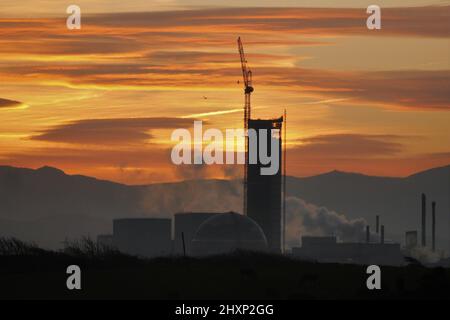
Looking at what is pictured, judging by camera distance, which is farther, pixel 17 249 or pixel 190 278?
pixel 17 249

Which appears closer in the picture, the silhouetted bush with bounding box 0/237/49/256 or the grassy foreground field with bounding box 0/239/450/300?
the grassy foreground field with bounding box 0/239/450/300

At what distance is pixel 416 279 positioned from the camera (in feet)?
179

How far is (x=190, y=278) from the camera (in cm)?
5494

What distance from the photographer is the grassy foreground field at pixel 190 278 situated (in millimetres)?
51500

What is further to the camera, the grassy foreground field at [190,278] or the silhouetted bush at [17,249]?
the silhouetted bush at [17,249]

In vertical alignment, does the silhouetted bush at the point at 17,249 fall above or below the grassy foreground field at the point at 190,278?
above

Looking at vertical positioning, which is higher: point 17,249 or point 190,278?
point 17,249

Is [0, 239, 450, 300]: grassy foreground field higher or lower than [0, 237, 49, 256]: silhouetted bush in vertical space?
lower

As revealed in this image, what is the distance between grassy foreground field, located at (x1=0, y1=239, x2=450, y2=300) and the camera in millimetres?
51500
